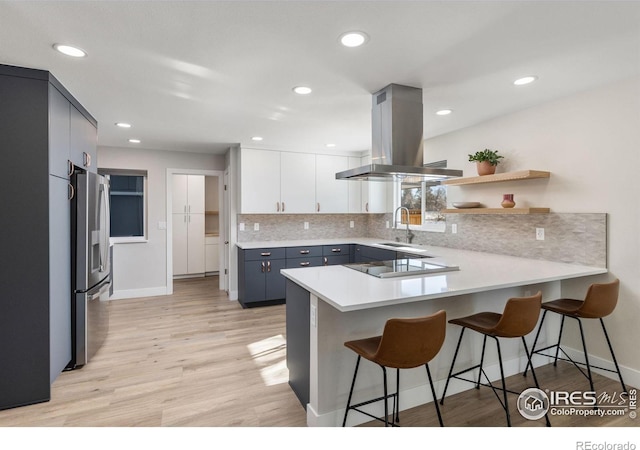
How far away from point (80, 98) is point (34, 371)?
2.18 metres

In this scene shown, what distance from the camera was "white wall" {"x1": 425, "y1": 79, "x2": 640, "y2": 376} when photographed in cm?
257

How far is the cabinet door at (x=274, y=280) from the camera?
4719 millimetres

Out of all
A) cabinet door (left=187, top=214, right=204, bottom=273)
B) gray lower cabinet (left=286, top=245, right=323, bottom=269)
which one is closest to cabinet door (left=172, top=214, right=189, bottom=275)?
cabinet door (left=187, top=214, right=204, bottom=273)

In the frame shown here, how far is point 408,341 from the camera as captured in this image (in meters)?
1.71

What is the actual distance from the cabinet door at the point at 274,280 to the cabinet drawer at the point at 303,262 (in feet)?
0.33

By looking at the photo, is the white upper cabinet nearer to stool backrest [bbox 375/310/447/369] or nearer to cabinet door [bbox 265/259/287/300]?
cabinet door [bbox 265/259/287/300]

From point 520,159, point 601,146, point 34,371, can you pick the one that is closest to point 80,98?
point 34,371

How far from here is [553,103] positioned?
304cm

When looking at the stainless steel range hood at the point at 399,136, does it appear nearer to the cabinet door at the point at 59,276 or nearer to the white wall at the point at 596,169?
the white wall at the point at 596,169

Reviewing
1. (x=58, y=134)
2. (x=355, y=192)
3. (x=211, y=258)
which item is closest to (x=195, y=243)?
(x=211, y=258)

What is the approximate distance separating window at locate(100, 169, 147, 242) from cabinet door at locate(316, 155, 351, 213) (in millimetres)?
2706

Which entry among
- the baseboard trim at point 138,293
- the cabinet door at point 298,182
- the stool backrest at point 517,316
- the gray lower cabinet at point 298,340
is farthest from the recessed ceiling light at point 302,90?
the baseboard trim at point 138,293

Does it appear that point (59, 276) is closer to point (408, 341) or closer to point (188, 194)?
point (408, 341)
